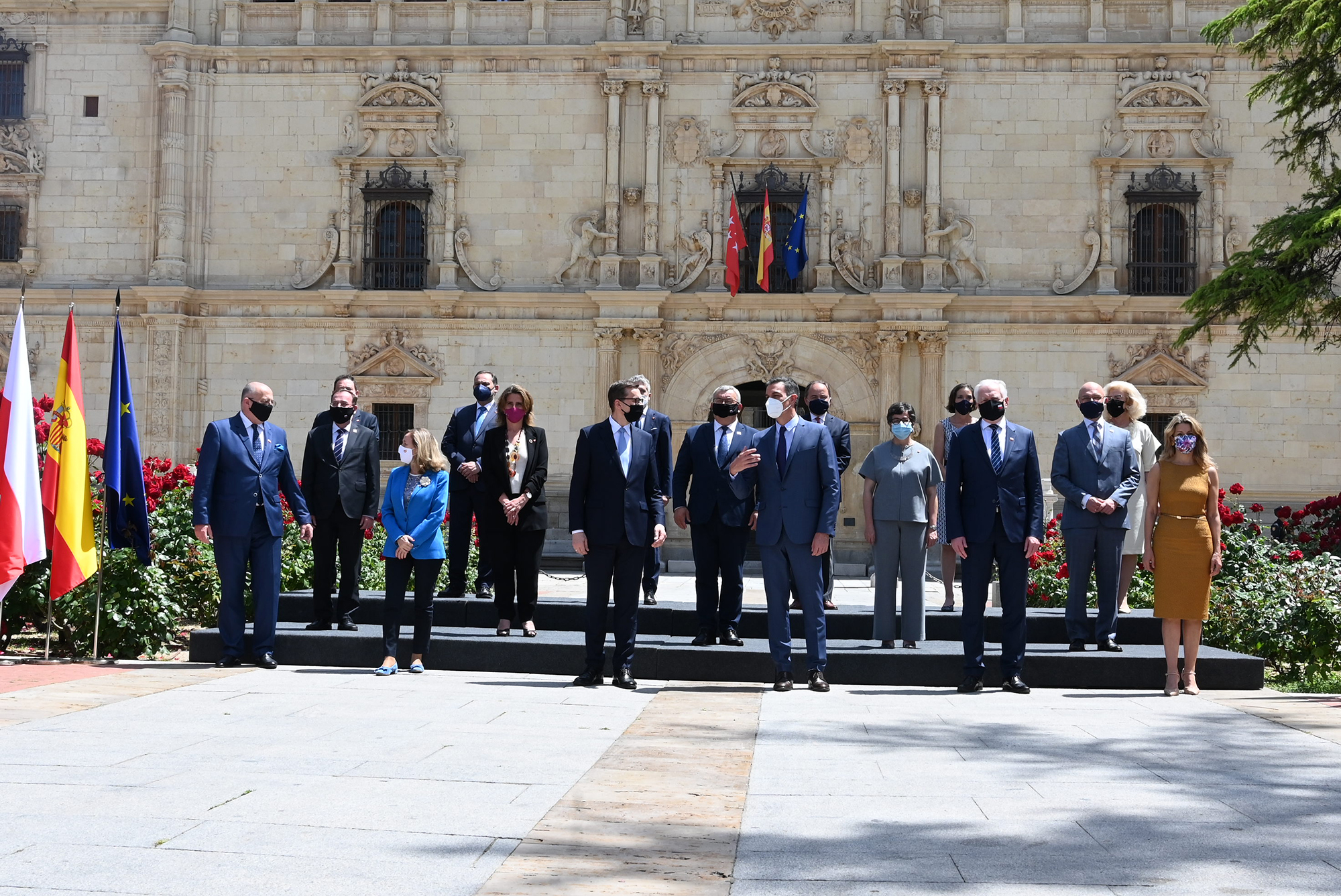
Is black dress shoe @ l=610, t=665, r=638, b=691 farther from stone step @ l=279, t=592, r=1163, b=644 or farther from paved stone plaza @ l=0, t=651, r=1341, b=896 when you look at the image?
stone step @ l=279, t=592, r=1163, b=644

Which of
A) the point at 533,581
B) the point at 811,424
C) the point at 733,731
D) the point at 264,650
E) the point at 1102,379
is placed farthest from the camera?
the point at 1102,379

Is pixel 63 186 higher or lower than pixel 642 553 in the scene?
higher

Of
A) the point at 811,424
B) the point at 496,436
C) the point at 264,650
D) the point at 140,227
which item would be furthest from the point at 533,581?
the point at 140,227

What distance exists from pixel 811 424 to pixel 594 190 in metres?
18.4

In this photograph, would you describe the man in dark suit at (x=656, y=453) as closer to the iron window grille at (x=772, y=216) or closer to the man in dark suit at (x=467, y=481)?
the man in dark suit at (x=467, y=481)

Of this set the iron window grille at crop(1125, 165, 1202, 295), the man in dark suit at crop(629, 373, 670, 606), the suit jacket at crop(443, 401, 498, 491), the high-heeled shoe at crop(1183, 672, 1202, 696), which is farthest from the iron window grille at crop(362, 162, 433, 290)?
the high-heeled shoe at crop(1183, 672, 1202, 696)

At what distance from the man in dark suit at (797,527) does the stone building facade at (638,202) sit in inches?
665

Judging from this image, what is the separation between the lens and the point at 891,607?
10664 mm

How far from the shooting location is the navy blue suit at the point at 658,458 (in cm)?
1017

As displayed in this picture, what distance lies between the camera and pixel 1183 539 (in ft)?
31.4

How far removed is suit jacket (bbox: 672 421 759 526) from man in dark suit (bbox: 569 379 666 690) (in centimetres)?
86

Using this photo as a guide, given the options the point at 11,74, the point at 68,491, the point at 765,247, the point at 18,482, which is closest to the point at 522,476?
the point at 68,491

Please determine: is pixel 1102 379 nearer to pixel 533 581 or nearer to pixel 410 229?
pixel 410 229

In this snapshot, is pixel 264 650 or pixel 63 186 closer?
pixel 264 650
